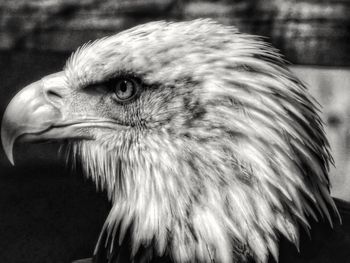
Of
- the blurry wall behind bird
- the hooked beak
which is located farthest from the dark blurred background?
the hooked beak

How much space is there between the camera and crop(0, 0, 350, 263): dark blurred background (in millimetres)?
1438

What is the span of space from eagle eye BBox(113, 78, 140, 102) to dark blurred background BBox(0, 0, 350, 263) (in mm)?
440

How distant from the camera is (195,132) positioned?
109 cm

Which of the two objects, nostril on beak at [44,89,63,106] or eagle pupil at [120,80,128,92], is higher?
eagle pupil at [120,80,128,92]

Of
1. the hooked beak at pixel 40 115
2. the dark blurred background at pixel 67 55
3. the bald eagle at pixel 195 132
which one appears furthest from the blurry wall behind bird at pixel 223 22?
the hooked beak at pixel 40 115

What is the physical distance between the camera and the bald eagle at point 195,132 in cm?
109

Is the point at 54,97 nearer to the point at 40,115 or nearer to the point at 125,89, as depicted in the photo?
the point at 40,115

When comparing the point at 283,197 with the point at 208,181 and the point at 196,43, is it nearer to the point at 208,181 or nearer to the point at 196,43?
the point at 208,181

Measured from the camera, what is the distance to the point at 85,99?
1203 mm

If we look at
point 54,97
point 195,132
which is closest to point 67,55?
point 54,97

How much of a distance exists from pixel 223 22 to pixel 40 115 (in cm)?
63

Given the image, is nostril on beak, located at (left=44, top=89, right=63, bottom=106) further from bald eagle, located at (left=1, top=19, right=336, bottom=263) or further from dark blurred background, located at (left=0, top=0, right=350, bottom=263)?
dark blurred background, located at (left=0, top=0, right=350, bottom=263)

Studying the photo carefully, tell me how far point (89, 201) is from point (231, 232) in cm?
68

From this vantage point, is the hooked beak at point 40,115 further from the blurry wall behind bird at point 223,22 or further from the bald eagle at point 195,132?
the blurry wall behind bird at point 223,22
